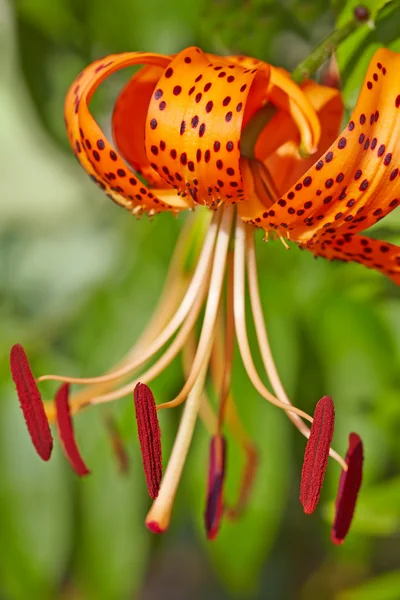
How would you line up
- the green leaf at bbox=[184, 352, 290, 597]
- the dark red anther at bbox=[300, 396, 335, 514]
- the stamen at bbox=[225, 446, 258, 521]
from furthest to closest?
the green leaf at bbox=[184, 352, 290, 597] → the stamen at bbox=[225, 446, 258, 521] → the dark red anther at bbox=[300, 396, 335, 514]

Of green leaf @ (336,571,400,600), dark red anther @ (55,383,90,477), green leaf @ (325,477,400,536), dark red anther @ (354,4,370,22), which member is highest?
dark red anther @ (354,4,370,22)

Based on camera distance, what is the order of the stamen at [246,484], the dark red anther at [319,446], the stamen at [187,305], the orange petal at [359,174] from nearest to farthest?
the orange petal at [359,174], the dark red anther at [319,446], the stamen at [187,305], the stamen at [246,484]

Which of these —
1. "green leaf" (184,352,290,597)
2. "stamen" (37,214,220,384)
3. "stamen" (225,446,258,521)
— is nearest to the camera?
"stamen" (37,214,220,384)

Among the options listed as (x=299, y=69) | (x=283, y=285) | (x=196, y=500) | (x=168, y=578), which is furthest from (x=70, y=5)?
(x=168, y=578)

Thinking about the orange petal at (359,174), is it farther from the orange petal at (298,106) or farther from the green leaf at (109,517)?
the green leaf at (109,517)

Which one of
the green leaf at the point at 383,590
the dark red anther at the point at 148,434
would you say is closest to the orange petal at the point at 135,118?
the dark red anther at the point at 148,434

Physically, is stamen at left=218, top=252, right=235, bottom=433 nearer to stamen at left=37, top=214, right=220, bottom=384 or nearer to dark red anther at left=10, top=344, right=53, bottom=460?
stamen at left=37, top=214, right=220, bottom=384

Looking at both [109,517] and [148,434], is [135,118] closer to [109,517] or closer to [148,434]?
[148,434]

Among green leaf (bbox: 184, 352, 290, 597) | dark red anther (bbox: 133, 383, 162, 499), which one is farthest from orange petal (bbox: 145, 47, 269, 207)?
green leaf (bbox: 184, 352, 290, 597)
